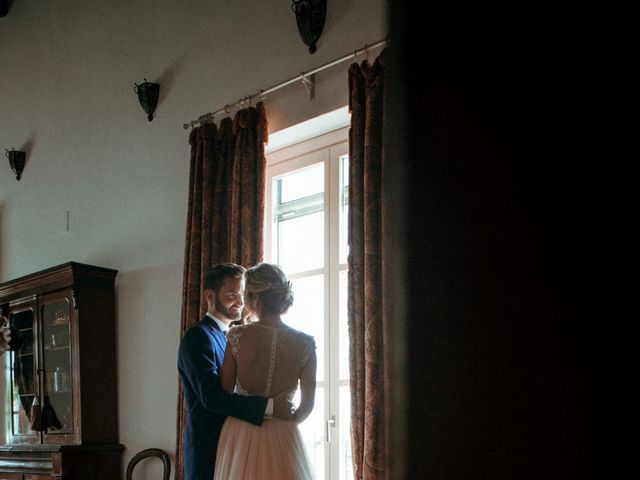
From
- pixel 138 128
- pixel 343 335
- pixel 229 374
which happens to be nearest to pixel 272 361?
pixel 229 374

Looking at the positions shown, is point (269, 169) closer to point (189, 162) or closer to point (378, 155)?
point (189, 162)

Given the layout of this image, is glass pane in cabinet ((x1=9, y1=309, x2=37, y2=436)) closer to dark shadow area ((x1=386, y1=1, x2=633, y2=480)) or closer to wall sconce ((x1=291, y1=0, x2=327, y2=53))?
wall sconce ((x1=291, y1=0, x2=327, y2=53))

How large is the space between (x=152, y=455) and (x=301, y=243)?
4.93 ft

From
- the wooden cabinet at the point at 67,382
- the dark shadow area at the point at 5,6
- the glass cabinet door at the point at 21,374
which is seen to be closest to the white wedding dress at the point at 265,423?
the wooden cabinet at the point at 67,382

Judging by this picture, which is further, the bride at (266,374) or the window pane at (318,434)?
the window pane at (318,434)

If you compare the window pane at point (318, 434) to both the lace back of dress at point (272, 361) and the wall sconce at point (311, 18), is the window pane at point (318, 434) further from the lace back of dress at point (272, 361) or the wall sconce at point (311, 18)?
the wall sconce at point (311, 18)

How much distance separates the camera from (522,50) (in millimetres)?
231

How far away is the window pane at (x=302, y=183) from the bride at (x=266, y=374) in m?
1.20

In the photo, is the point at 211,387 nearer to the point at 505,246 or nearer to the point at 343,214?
the point at 343,214

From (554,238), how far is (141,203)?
464 centimetres

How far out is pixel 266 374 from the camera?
275 centimetres

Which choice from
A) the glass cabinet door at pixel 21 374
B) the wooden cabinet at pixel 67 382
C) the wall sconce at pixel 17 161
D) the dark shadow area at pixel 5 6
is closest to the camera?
the wooden cabinet at pixel 67 382

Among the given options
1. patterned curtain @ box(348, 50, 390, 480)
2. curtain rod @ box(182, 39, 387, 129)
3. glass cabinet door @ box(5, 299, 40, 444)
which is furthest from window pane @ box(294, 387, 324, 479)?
glass cabinet door @ box(5, 299, 40, 444)

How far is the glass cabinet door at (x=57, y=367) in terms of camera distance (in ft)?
A: 15.5
